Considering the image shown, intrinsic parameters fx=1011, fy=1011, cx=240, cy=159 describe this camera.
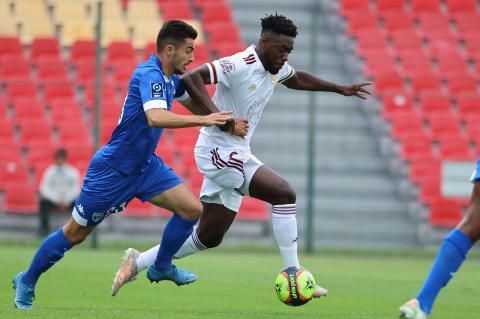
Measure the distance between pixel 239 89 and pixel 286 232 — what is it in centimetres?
143

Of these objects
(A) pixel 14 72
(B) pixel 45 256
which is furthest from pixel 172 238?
(A) pixel 14 72

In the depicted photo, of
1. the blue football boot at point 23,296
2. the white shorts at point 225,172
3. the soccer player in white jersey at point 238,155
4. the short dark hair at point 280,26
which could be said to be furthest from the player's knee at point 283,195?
the blue football boot at point 23,296

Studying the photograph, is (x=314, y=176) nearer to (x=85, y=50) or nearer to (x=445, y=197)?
(x=445, y=197)

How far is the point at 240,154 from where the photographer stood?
Result: 29.8 feet

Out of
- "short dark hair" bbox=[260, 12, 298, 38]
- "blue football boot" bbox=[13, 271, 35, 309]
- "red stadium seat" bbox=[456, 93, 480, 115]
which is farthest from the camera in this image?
"red stadium seat" bbox=[456, 93, 480, 115]

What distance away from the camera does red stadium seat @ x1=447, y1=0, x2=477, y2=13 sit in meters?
23.2

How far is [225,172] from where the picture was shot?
29.9 feet

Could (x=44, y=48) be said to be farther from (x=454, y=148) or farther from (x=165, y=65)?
(x=165, y=65)

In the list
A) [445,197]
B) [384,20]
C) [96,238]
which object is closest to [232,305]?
[96,238]

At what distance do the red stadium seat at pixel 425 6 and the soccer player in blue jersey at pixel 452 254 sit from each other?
55.6 ft

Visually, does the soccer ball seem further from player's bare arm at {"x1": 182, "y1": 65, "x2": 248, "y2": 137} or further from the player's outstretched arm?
the player's outstretched arm

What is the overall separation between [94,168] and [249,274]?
5.00 meters

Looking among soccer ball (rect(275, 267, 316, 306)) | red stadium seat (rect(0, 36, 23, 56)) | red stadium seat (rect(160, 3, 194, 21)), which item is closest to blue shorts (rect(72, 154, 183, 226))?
soccer ball (rect(275, 267, 316, 306))

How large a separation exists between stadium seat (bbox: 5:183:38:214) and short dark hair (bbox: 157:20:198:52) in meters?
9.92
